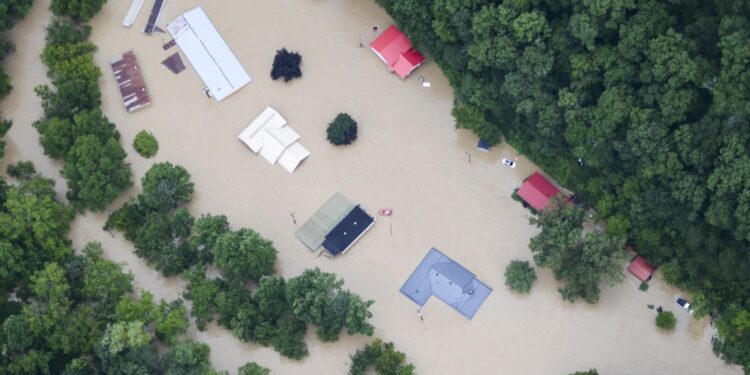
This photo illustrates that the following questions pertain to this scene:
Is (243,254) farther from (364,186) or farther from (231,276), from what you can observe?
(364,186)

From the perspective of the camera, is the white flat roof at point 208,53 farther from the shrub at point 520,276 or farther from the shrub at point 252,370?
the shrub at point 520,276

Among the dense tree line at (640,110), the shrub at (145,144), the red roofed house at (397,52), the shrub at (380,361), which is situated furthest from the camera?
the red roofed house at (397,52)

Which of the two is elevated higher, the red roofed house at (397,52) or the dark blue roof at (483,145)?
the red roofed house at (397,52)

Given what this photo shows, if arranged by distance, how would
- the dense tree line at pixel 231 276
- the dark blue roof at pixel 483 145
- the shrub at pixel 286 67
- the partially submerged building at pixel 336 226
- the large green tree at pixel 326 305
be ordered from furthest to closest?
1. the shrub at pixel 286 67
2. the dark blue roof at pixel 483 145
3. the partially submerged building at pixel 336 226
4. the dense tree line at pixel 231 276
5. the large green tree at pixel 326 305

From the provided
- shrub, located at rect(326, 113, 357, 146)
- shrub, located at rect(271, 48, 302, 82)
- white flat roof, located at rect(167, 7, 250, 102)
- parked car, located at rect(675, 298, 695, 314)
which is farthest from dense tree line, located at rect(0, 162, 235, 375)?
parked car, located at rect(675, 298, 695, 314)

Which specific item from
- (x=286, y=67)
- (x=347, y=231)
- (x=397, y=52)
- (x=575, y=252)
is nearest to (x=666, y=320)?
(x=575, y=252)

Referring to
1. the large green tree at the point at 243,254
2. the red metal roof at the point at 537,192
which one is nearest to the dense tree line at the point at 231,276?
the large green tree at the point at 243,254
